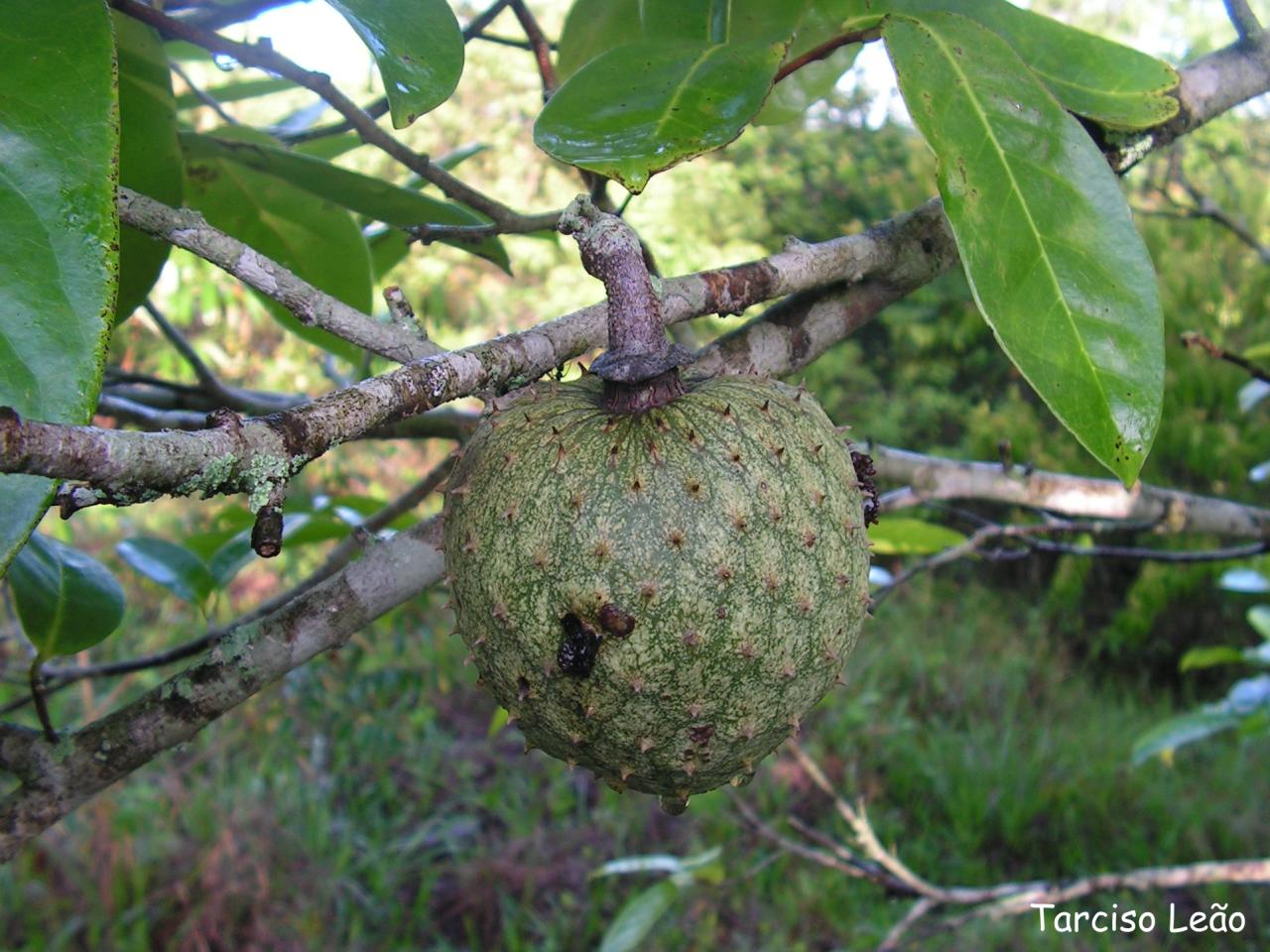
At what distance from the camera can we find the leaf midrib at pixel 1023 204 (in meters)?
0.98

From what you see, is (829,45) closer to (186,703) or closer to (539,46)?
(539,46)

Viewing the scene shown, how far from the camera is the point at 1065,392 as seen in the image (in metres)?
0.96

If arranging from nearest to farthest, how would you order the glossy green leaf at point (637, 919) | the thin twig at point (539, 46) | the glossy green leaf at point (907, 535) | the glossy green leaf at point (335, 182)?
1. the glossy green leaf at point (335, 182)
2. the thin twig at point (539, 46)
3. the glossy green leaf at point (907, 535)
4. the glossy green leaf at point (637, 919)

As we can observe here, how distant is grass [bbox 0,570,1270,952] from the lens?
16.4ft

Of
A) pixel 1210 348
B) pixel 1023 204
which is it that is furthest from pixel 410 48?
pixel 1210 348

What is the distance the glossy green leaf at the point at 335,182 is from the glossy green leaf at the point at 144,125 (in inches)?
6.2

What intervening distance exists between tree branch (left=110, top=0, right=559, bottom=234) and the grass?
13.3 ft

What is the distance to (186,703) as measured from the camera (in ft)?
4.09

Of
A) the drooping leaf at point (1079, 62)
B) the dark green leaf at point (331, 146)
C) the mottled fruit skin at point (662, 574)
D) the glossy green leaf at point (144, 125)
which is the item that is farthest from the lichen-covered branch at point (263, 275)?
the dark green leaf at point (331, 146)

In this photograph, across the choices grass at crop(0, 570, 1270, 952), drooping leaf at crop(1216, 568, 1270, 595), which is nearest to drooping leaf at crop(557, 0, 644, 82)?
drooping leaf at crop(1216, 568, 1270, 595)

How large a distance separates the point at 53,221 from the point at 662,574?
587 mm

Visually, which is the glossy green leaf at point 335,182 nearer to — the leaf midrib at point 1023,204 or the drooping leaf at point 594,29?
the drooping leaf at point 594,29

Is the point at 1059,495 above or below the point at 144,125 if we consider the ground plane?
below

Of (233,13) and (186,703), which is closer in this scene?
(186,703)
